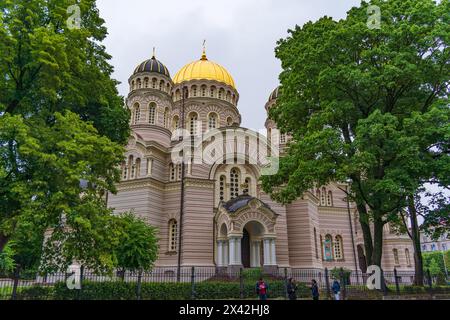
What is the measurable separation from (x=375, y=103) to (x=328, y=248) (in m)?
18.7

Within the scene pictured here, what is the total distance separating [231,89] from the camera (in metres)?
34.8

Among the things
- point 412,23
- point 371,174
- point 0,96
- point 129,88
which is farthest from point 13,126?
point 129,88

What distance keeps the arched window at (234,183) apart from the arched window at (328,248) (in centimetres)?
1068

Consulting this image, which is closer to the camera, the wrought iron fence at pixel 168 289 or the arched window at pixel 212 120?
the wrought iron fence at pixel 168 289

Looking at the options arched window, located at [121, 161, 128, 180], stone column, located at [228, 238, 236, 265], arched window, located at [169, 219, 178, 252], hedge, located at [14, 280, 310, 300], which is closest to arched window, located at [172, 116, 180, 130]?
arched window, located at [121, 161, 128, 180]

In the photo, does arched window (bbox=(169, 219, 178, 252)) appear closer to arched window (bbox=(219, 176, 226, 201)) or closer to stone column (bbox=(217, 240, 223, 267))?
stone column (bbox=(217, 240, 223, 267))

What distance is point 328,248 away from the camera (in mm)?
30906

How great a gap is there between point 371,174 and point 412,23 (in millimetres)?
6559

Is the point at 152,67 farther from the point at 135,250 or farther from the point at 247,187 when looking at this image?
the point at 135,250

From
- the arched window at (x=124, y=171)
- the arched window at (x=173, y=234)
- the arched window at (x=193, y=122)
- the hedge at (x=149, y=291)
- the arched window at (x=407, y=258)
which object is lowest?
the hedge at (x=149, y=291)

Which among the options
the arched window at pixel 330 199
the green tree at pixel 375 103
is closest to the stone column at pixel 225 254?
the green tree at pixel 375 103

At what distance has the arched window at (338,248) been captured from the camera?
30953 mm

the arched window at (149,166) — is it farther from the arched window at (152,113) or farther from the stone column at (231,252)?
the stone column at (231,252)

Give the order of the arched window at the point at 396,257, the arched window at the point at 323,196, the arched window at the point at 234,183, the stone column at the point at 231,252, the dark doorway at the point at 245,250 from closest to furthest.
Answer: the stone column at the point at 231,252 → the dark doorway at the point at 245,250 → the arched window at the point at 234,183 → the arched window at the point at 323,196 → the arched window at the point at 396,257
